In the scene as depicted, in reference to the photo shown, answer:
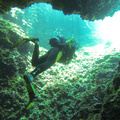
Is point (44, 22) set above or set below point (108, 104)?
above

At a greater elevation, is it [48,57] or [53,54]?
[53,54]

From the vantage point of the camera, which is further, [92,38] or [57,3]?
[92,38]

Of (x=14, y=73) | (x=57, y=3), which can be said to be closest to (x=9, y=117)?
(x=14, y=73)

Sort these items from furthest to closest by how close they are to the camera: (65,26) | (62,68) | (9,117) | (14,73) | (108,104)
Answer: (65,26) → (62,68) → (14,73) → (9,117) → (108,104)

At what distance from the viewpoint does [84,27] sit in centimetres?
1784

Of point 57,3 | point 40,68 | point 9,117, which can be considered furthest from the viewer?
point 57,3

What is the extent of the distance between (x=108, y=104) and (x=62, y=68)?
4.56 metres

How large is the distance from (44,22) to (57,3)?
1288 centimetres

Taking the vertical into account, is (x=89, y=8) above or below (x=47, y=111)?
above

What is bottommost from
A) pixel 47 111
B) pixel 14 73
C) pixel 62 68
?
pixel 47 111

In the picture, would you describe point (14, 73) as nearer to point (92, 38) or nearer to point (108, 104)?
point (108, 104)

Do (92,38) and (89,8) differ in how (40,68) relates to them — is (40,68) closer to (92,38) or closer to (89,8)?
(89,8)

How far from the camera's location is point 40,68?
6.64 ft

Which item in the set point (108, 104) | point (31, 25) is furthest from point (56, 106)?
point (31, 25)
